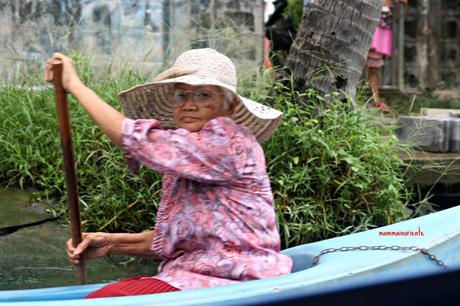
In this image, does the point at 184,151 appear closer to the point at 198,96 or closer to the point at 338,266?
the point at 198,96

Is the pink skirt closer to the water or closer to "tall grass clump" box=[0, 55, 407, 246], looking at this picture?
"tall grass clump" box=[0, 55, 407, 246]

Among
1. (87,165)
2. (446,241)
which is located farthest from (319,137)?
(446,241)

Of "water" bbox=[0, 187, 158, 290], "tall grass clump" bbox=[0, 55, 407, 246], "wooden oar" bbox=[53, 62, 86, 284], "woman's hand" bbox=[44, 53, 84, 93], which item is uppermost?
"woman's hand" bbox=[44, 53, 84, 93]

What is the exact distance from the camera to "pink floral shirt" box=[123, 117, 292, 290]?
2.99m

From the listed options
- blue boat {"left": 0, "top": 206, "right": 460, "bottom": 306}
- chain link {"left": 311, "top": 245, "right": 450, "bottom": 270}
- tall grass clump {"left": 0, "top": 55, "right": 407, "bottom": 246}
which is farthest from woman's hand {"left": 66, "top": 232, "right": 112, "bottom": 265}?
tall grass clump {"left": 0, "top": 55, "right": 407, "bottom": 246}

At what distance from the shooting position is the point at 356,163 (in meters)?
5.27

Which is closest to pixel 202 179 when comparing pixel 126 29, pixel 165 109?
pixel 165 109

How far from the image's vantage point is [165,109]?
3.40 metres

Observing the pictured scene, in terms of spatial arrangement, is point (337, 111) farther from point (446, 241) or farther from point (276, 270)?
point (276, 270)

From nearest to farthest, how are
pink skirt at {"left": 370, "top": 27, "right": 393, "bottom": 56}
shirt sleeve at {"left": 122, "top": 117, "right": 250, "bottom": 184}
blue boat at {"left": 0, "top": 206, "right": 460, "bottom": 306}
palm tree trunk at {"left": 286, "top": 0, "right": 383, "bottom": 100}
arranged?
blue boat at {"left": 0, "top": 206, "right": 460, "bottom": 306}
shirt sleeve at {"left": 122, "top": 117, "right": 250, "bottom": 184}
palm tree trunk at {"left": 286, "top": 0, "right": 383, "bottom": 100}
pink skirt at {"left": 370, "top": 27, "right": 393, "bottom": 56}

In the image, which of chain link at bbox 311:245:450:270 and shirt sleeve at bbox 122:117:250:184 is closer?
shirt sleeve at bbox 122:117:250:184

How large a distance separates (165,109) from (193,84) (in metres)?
0.35

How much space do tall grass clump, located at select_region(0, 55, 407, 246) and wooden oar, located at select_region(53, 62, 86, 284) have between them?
5.80ft

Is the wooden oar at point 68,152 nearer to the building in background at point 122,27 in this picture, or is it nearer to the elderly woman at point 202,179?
the elderly woman at point 202,179
